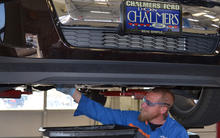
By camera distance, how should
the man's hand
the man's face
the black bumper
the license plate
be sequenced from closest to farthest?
the black bumper → the license plate → the man's hand → the man's face

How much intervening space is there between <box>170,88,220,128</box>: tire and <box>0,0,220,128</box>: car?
0.70 meters

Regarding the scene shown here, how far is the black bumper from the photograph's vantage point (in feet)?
4.27

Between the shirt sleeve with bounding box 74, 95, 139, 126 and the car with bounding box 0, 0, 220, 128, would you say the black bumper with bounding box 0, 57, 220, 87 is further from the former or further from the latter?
the shirt sleeve with bounding box 74, 95, 139, 126

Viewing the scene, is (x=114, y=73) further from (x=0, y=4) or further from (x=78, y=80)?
(x=0, y=4)

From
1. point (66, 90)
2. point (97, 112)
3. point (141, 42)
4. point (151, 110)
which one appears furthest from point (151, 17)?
point (151, 110)

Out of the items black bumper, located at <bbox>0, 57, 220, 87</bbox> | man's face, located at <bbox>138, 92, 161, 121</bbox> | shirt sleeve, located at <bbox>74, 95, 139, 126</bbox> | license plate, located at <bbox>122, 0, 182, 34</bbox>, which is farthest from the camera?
man's face, located at <bbox>138, 92, 161, 121</bbox>

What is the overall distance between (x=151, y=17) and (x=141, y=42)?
143 millimetres

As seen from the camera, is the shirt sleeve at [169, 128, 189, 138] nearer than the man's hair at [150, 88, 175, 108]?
Yes

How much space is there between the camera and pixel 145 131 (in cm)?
224

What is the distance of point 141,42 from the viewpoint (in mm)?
1485

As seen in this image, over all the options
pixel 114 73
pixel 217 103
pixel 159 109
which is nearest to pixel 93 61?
pixel 114 73

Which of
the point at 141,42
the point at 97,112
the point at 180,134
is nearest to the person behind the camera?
the point at 141,42

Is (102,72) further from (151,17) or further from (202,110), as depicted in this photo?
(202,110)

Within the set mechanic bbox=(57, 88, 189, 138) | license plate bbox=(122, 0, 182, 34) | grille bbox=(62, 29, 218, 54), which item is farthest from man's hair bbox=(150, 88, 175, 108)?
license plate bbox=(122, 0, 182, 34)
